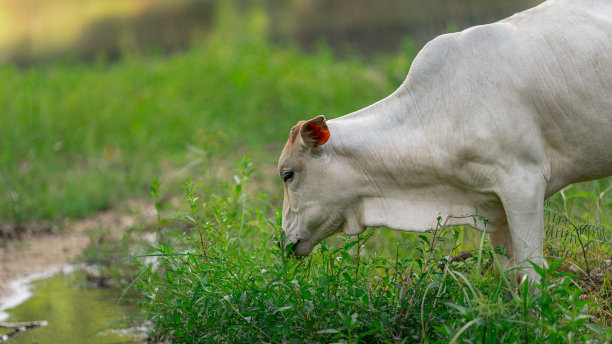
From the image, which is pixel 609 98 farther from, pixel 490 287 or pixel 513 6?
pixel 513 6

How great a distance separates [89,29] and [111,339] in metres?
11.2

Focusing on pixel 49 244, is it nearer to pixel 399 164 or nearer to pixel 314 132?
pixel 314 132

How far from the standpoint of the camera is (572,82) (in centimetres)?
330

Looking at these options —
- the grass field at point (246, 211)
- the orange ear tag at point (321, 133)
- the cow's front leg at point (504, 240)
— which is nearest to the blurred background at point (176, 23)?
the grass field at point (246, 211)

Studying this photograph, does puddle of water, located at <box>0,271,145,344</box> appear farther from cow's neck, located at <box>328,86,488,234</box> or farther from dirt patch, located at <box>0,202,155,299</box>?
cow's neck, located at <box>328,86,488,234</box>

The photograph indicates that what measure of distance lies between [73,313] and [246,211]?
1335 millimetres

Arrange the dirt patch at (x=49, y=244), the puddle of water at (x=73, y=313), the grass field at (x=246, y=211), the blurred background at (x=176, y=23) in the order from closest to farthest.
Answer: the grass field at (x=246, y=211) → the puddle of water at (x=73, y=313) → the dirt patch at (x=49, y=244) → the blurred background at (x=176, y=23)

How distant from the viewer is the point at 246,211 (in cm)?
439

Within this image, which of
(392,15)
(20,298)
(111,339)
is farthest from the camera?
(392,15)

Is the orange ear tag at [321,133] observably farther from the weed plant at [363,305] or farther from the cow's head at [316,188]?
the weed plant at [363,305]

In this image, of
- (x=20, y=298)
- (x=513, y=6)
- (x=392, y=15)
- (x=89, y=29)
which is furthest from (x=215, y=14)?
(x=20, y=298)

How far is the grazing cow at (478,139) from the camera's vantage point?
3283 mm

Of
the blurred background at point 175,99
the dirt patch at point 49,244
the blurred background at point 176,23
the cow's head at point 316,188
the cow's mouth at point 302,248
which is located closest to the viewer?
the cow's head at point 316,188

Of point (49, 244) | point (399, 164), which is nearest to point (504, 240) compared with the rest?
point (399, 164)
